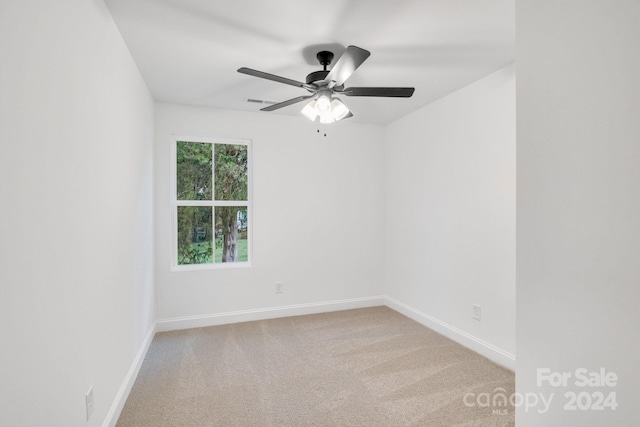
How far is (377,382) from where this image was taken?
7.91 ft

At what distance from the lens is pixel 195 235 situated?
12.4 feet

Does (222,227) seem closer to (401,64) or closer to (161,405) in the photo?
(161,405)

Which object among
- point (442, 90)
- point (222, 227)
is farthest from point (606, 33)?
point (222, 227)

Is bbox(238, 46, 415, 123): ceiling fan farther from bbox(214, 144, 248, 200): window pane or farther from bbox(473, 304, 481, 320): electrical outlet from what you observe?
bbox(473, 304, 481, 320): electrical outlet

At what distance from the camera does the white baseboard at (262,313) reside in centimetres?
354

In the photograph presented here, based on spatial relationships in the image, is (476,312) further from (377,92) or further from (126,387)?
(126,387)

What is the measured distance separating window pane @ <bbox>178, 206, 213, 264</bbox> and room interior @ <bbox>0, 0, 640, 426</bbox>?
0.21 metres

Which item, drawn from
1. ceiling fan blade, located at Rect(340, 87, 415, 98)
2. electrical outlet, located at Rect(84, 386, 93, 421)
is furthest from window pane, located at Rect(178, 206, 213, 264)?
ceiling fan blade, located at Rect(340, 87, 415, 98)

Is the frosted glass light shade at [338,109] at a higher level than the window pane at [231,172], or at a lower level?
higher

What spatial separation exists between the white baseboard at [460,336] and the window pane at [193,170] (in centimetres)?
281

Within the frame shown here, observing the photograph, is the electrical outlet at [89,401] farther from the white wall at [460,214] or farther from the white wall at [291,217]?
the white wall at [460,214]

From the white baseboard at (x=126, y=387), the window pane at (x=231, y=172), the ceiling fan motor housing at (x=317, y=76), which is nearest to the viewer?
the white baseboard at (x=126, y=387)

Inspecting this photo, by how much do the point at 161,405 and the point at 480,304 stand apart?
9.03ft

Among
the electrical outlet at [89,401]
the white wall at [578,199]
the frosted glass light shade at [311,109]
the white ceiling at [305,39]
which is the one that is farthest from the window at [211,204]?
the white wall at [578,199]
